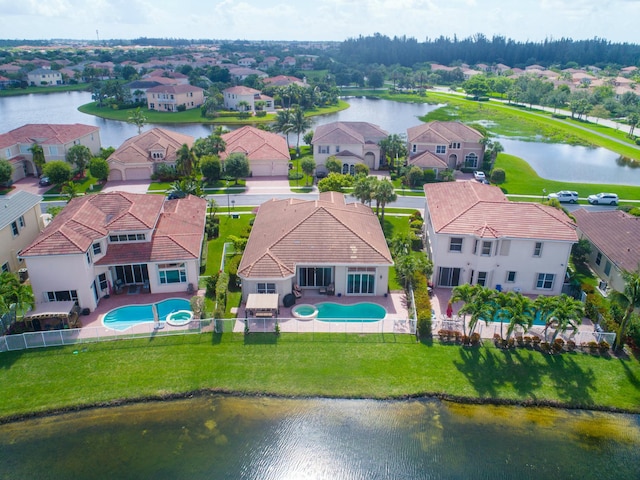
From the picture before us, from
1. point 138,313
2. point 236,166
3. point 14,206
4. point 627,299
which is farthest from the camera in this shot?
point 236,166

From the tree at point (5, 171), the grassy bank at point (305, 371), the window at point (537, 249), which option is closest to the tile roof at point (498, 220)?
the window at point (537, 249)

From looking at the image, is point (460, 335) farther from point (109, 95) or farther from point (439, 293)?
point (109, 95)

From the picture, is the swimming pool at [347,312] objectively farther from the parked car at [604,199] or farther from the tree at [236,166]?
the parked car at [604,199]

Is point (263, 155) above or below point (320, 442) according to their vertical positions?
above

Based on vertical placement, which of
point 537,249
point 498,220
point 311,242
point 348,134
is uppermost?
point 498,220

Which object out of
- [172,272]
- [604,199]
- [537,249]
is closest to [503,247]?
[537,249]

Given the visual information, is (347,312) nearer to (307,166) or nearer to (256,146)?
(307,166)

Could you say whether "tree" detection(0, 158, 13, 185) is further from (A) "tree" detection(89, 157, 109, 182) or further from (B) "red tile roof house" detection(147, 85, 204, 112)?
(B) "red tile roof house" detection(147, 85, 204, 112)
